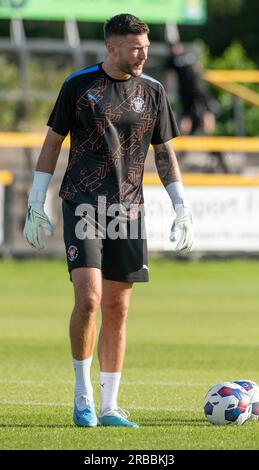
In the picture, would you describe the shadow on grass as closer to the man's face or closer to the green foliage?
the man's face

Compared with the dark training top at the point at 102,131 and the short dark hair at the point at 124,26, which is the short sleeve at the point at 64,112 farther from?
the short dark hair at the point at 124,26

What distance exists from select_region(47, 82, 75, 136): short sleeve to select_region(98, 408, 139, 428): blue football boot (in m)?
1.74

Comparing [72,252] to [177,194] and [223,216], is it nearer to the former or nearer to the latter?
[177,194]

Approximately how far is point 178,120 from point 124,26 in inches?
694

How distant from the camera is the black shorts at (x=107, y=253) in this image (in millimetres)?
7719

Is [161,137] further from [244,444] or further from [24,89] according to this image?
[24,89]

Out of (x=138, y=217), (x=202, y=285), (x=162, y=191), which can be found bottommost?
(x=202, y=285)

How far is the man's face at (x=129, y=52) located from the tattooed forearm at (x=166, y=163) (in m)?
0.61

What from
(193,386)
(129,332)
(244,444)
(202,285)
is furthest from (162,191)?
(244,444)

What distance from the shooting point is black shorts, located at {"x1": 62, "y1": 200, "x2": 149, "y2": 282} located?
7719 mm

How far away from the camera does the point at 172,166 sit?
8242 millimetres

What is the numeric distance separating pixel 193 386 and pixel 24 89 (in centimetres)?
1927

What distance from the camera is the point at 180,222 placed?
8.27 metres

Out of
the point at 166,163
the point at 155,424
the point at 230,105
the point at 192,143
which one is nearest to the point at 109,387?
the point at 155,424
